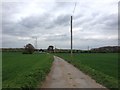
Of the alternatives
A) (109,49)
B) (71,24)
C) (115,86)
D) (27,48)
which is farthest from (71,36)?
(109,49)

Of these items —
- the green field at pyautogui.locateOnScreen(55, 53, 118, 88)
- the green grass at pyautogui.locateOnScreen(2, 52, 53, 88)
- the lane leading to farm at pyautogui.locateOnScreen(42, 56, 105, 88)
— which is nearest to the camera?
the green grass at pyautogui.locateOnScreen(2, 52, 53, 88)

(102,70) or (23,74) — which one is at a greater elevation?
(23,74)

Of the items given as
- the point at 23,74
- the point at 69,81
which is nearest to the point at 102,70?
the point at 23,74

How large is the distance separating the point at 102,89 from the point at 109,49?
503 feet

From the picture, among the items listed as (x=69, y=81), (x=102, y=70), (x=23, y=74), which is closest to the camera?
(x=69, y=81)

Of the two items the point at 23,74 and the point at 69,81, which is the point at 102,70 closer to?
the point at 23,74

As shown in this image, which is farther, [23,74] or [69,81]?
[23,74]

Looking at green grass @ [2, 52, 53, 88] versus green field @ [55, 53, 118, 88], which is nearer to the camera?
green grass @ [2, 52, 53, 88]

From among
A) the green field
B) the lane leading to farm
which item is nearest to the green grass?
the lane leading to farm

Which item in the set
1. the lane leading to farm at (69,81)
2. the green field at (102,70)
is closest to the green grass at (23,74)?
the lane leading to farm at (69,81)

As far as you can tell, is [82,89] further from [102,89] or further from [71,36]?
[71,36]

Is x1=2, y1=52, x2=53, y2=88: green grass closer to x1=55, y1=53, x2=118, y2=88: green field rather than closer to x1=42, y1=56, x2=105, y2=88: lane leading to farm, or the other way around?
x1=42, y1=56, x2=105, y2=88: lane leading to farm

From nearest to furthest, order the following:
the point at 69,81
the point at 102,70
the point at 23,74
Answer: the point at 69,81 → the point at 23,74 → the point at 102,70

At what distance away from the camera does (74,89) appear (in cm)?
1302
